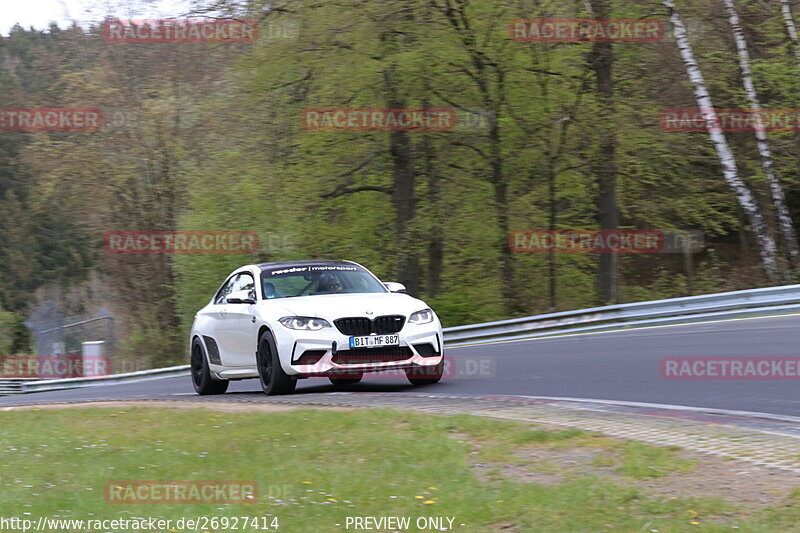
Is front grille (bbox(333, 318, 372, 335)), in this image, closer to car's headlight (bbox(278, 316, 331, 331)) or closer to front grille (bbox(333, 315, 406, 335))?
front grille (bbox(333, 315, 406, 335))

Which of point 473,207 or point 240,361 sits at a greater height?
point 473,207

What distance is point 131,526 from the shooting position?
245 inches

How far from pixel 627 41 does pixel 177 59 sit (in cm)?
1643

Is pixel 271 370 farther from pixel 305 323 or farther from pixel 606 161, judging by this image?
pixel 606 161

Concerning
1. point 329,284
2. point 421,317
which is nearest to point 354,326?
point 421,317

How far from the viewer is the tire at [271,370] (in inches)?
499

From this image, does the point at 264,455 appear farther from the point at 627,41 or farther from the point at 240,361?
the point at 627,41

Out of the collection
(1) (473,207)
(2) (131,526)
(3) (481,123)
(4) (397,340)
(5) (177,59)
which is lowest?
(2) (131,526)

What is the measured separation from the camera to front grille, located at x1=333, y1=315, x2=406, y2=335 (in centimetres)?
1238

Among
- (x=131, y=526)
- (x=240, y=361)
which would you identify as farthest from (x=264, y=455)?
(x=240, y=361)

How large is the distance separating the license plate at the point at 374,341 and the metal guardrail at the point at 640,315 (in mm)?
8144

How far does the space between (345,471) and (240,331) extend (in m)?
6.26

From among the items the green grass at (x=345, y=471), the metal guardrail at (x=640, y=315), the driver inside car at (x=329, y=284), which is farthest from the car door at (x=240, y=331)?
the metal guardrail at (x=640, y=315)

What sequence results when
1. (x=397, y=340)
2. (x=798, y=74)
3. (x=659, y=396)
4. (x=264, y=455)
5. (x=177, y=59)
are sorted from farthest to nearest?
(x=177, y=59), (x=798, y=74), (x=397, y=340), (x=659, y=396), (x=264, y=455)
